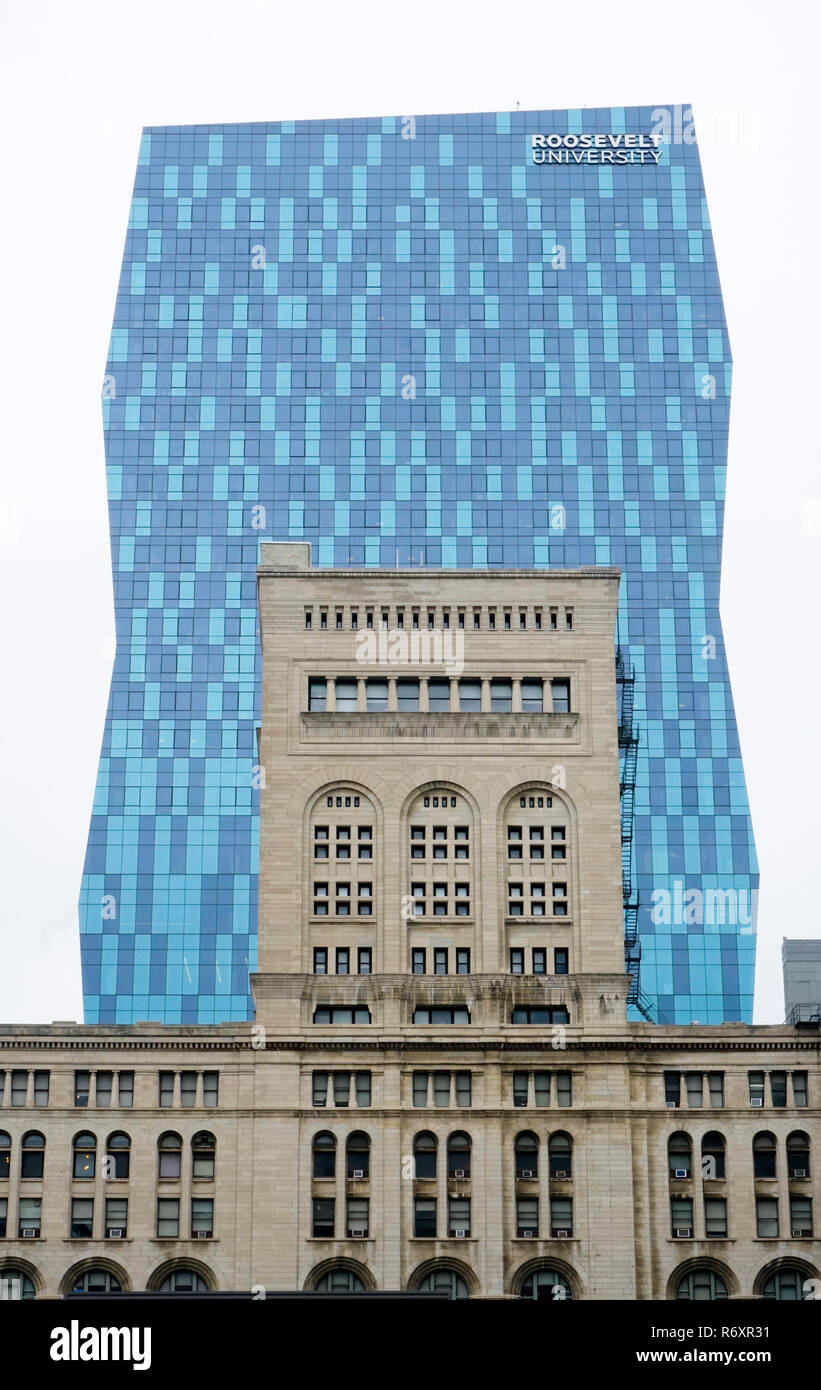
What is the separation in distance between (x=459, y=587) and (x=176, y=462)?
267ft

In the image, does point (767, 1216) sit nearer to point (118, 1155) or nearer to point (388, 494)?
point (118, 1155)

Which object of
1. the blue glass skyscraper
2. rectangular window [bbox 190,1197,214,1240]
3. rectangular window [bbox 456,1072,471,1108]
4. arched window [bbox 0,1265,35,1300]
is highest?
the blue glass skyscraper

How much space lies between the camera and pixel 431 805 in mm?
112625

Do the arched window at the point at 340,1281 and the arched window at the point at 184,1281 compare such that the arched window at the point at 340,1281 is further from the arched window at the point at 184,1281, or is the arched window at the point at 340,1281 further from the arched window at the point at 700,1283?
the arched window at the point at 700,1283

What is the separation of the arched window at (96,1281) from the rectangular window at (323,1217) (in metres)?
9.98

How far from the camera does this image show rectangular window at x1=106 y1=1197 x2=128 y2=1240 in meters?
104

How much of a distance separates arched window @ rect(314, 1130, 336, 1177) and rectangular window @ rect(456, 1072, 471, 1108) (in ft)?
21.8

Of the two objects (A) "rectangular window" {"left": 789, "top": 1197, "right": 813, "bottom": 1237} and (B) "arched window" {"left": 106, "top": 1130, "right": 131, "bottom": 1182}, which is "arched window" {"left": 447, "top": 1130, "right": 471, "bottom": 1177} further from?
(A) "rectangular window" {"left": 789, "top": 1197, "right": 813, "bottom": 1237}

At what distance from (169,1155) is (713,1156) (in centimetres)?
2733

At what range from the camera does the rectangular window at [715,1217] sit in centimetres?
10525

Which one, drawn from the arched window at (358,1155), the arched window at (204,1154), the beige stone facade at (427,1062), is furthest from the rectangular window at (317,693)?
the arched window at (204,1154)

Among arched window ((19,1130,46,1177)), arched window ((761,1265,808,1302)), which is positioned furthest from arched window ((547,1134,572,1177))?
arched window ((19,1130,46,1177))

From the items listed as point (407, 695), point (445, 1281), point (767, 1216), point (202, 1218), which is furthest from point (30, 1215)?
point (767, 1216)
